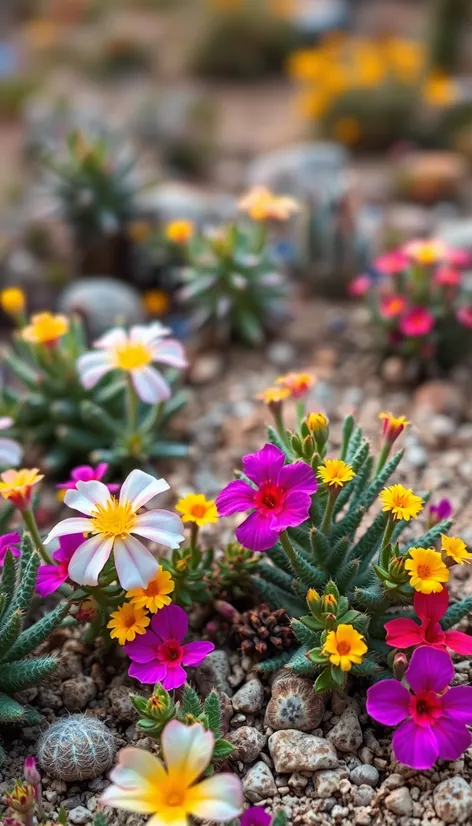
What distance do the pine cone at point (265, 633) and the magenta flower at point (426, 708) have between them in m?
0.35

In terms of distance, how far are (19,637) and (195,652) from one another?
0.43 meters

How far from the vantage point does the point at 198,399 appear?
10.7ft

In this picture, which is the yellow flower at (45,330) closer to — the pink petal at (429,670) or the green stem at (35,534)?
the green stem at (35,534)

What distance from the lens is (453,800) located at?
1.78 m

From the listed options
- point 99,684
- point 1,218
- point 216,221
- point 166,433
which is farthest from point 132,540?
point 1,218

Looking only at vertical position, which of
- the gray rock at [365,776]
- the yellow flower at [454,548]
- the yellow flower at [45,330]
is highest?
the yellow flower at [45,330]

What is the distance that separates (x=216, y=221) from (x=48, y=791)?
9.45 ft

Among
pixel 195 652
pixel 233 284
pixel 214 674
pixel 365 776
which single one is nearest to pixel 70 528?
pixel 195 652

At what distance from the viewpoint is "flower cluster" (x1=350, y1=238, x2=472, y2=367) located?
3.11 meters

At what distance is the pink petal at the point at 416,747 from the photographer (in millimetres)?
1723

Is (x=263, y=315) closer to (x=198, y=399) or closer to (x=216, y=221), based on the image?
(x=198, y=399)

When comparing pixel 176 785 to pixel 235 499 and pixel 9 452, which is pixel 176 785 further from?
pixel 9 452

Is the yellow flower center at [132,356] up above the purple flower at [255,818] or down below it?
above

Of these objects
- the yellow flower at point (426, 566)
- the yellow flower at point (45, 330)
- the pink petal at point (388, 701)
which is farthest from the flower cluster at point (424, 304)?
the pink petal at point (388, 701)
